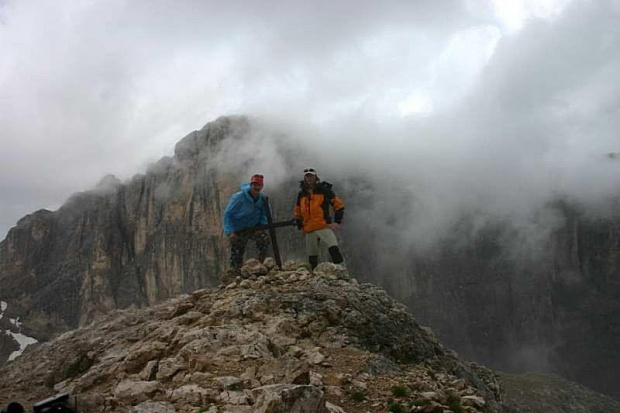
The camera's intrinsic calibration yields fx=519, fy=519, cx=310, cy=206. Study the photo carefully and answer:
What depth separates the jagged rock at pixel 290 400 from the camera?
7523 millimetres

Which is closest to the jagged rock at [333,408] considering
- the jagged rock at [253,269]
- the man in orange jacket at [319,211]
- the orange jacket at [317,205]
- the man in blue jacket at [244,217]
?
the jagged rock at [253,269]

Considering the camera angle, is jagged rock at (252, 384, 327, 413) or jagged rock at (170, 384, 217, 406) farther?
jagged rock at (170, 384, 217, 406)

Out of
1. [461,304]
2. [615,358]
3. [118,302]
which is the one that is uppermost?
[118,302]

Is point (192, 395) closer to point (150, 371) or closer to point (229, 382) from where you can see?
point (229, 382)

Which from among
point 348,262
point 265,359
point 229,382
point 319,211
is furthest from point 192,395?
point 348,262

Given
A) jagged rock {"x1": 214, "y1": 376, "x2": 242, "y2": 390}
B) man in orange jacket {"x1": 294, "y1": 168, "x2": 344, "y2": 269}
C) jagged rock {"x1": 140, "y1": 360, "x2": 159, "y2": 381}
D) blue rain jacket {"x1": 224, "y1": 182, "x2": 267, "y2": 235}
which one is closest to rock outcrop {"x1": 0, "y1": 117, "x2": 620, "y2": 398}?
blue rain jacket {"x1": 224, "y1": 182, "x2": 267, "y2": 235}

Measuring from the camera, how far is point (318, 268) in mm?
16750

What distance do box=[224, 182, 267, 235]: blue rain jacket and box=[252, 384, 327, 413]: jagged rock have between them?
976cm

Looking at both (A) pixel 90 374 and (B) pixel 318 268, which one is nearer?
(A) pixel 90 374

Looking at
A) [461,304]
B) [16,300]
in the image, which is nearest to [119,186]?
[16,300]

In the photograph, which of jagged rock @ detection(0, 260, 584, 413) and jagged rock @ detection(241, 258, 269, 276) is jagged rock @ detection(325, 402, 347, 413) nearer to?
jagged rock @ detection(0, 260, 584, 413)

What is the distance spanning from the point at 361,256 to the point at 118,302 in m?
66.1

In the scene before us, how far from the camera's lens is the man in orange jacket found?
17.0 metres

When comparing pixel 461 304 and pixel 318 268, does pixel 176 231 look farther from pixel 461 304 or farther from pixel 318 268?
pixel 318 268
